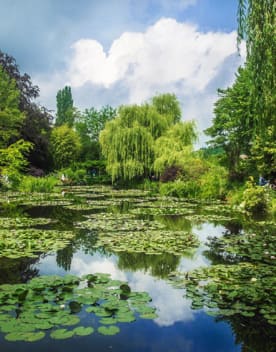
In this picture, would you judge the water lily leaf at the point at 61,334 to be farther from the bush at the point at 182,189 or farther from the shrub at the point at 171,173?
the shrub at the point at 171,173

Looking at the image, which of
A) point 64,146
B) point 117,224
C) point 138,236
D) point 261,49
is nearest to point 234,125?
point 117,224

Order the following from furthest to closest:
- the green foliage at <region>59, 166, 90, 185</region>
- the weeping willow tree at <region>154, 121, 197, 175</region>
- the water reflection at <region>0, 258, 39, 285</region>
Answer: the green foliage at <region>59, 166, 90, 185</region>
the weeping willow tree at <region>154, 121, 197, 175</region>
the water reflection at <region>0, 258, 39, 285</region>

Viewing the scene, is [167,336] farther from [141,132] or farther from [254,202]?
[141,132]

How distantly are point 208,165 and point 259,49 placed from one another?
16076mm

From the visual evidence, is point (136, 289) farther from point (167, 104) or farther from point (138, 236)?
→ point (167, 104)

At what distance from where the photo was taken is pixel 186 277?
16.0ft

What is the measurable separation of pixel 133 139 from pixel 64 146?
1606cm

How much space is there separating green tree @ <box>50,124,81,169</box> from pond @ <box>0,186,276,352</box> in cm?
3040

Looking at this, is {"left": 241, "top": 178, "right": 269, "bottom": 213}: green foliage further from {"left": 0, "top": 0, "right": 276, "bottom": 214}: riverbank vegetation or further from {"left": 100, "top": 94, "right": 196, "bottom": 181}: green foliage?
{"left": 100, "top": 94, "right": 196, "bottom": 181}: green foliage

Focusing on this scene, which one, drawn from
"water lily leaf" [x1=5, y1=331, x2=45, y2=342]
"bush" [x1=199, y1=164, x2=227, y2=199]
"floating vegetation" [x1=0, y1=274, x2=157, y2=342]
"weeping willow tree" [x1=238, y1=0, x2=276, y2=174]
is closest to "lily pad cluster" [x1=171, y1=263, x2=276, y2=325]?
"floating vegetation" [x1=0, y1=274, x2=157, y2=342]

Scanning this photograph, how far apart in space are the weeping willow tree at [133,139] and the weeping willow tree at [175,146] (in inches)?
31.1

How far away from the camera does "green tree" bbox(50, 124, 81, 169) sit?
125ft

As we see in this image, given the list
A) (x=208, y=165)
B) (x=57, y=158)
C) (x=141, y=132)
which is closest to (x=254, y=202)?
(x=208, y=165)

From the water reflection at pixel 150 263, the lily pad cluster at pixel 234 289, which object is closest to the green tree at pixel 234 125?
the water reflection at pixel 150 263
